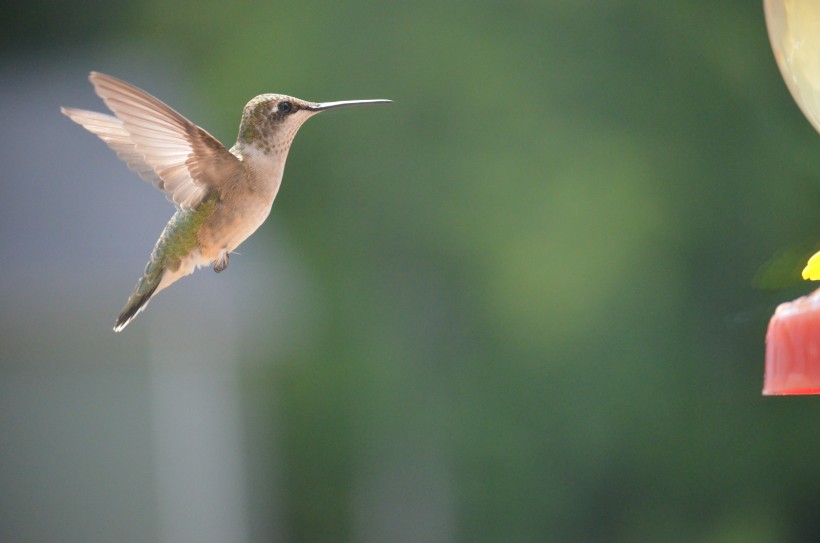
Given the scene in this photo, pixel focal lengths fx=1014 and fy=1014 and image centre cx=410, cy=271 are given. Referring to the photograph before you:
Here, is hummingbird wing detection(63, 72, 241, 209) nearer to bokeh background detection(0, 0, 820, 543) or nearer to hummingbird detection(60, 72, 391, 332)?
hummingbird detection(60, 72, 391, 332)

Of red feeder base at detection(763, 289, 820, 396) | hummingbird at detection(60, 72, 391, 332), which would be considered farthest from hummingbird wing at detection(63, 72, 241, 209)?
red feeder base at detection(763, 289, 820, 396)

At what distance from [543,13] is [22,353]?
2.16 meters

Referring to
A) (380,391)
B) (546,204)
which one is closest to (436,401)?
(380,391)

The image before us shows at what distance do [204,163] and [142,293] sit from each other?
0.45 ft

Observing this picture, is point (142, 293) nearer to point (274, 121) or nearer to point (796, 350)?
point (274, 121)

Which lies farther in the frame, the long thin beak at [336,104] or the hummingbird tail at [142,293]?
the hummingbird tail at [142,293]

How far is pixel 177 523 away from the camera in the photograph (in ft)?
10.9

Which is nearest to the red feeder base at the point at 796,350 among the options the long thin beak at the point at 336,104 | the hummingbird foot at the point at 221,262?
the long thin beak at the point at 336,104

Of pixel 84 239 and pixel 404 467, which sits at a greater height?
pixel 84 239

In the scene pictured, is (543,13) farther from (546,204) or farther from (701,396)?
(701,396)

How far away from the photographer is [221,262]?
0.82 m

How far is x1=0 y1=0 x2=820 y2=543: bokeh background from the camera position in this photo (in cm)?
333

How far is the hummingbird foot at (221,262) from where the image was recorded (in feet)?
2.63

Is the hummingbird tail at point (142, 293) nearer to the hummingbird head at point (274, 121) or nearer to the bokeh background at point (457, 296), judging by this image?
the hummingbird head at point (274, 121)
